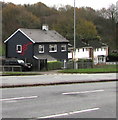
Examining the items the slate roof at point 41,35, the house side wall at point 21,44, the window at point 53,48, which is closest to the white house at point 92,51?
the slate roof at point 41,35

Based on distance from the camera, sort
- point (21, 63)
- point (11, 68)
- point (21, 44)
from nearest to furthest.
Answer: point (11, 68) → point (21, 63) → point (21, 44)

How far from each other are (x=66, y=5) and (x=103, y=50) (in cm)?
3127

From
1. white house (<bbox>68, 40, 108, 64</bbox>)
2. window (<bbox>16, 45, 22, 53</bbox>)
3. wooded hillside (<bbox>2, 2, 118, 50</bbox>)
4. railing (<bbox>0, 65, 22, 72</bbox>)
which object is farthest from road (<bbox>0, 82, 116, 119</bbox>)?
wooded hillside (<bbox>2, 2, 118, 50</bbox>)

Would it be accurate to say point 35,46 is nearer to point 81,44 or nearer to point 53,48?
point 53,48

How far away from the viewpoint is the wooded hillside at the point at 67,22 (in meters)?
79.7

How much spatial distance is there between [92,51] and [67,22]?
1261 cm

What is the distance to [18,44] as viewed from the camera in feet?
182

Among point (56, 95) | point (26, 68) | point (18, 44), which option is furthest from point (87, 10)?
point (56, 95)

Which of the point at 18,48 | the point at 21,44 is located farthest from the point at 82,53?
the point at 21,44

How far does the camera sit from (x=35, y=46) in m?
53.8

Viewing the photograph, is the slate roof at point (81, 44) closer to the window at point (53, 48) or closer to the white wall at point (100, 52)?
the white wall at point (100, 52)

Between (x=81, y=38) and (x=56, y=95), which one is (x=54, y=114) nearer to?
(x=56, y=95)

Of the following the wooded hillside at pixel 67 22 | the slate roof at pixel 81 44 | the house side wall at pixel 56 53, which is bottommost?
the house side wall at pixel 56 53

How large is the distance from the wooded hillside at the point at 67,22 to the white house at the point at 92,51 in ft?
9.02
